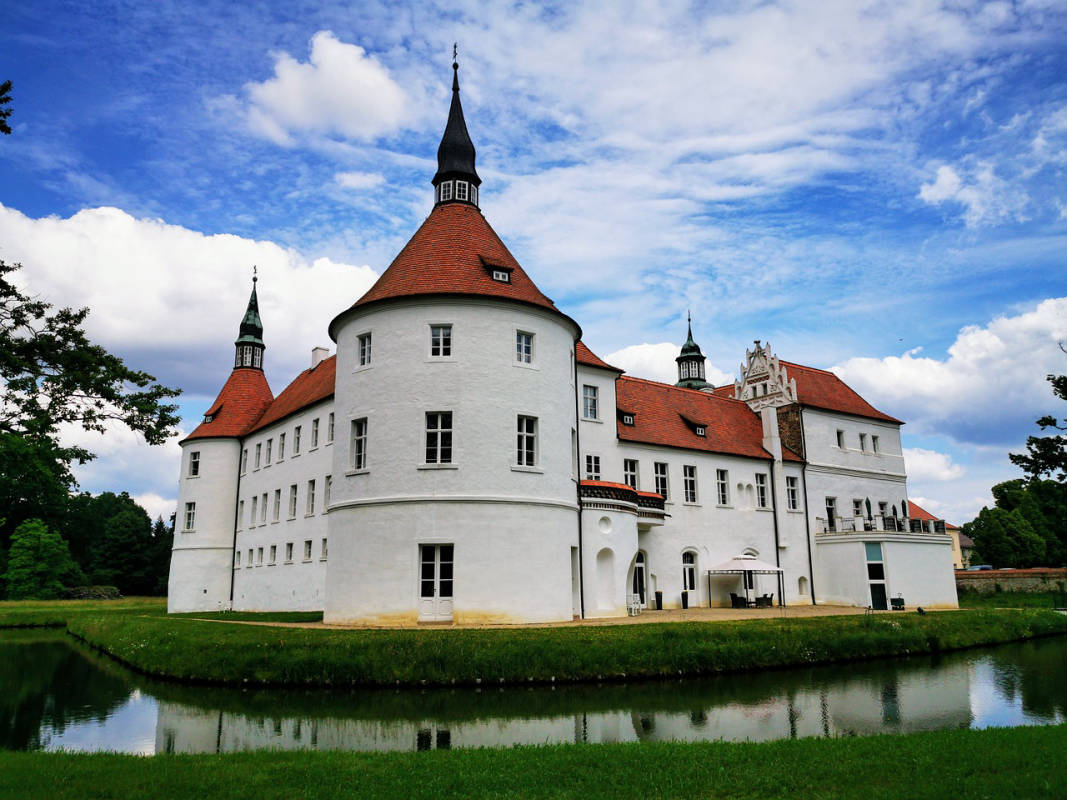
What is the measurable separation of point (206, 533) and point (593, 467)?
2357 centimetres

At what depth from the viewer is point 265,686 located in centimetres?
1788

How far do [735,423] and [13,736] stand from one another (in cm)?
3296

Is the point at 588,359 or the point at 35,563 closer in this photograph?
the point at 588,359

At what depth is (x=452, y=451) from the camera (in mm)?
24391

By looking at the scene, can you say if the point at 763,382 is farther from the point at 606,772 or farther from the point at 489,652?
the point at 606,772

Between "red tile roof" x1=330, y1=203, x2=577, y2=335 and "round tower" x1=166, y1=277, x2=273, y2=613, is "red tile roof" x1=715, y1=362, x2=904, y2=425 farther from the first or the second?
"round tower" x1=166, y1=277, x2=273, y2=613

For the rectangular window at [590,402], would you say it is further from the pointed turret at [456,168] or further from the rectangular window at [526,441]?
the pointed turret at [456,168]

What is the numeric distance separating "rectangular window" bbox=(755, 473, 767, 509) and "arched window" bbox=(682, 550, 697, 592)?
517 cm

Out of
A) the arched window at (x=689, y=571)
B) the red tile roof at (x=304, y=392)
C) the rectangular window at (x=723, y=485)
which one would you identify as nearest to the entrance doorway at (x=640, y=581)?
the arched window at (x=689, y=571)

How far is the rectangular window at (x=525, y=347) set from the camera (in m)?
26.0

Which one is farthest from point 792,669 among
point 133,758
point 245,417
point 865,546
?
point 245,417

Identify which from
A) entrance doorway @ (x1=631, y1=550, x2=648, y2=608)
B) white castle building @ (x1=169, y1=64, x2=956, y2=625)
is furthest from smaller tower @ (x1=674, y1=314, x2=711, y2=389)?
entrance doorway @ (x1=631, y1=550, x2=648, y2=608)

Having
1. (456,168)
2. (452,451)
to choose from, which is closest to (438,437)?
(452,451)

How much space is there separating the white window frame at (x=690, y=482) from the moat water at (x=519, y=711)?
49.4ft
